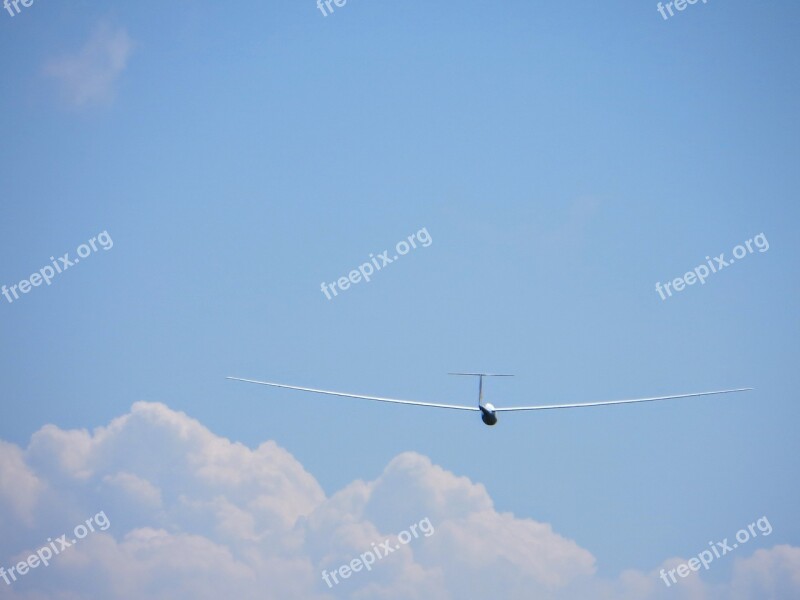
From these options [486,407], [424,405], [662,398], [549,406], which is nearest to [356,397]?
[424,405]

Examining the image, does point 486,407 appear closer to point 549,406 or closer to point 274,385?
point 549,406

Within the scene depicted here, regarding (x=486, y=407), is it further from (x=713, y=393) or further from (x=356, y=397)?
(x=713, y=393)

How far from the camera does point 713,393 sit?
6762cm

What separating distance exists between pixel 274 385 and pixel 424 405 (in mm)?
11001

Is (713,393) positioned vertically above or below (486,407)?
below

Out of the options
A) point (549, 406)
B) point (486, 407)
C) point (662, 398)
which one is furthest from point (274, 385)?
point (662, 398)

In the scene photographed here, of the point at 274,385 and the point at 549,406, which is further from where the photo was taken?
the point at 549,406

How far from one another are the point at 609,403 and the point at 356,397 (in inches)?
721

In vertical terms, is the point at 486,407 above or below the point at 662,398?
above

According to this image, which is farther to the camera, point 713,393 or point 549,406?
point 549,406

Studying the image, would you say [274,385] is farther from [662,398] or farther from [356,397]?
[662,398]

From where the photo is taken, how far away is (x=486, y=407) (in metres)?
71.2

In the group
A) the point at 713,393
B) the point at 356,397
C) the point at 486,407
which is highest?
the point at 356,397

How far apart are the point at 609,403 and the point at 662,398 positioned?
12.7 ft
